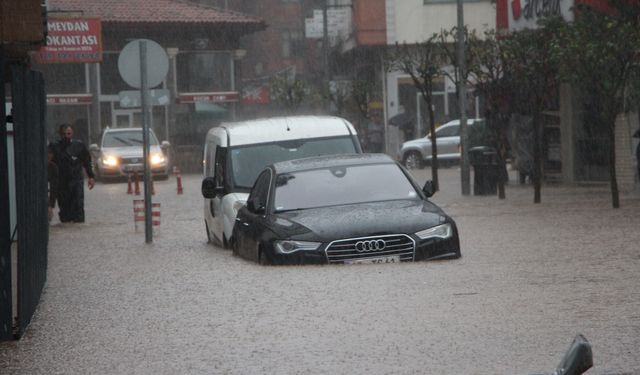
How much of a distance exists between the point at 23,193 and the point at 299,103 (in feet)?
196

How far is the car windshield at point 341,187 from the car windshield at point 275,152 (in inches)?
124

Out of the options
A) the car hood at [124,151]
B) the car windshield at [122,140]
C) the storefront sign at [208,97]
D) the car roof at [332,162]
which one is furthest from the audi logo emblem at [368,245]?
the storefront sign at [208,97]

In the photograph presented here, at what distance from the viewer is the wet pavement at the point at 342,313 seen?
9.12 m

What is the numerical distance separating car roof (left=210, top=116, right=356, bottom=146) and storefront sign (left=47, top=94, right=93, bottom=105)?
41602 mm

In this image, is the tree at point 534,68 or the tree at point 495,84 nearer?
the tree at point 534,68

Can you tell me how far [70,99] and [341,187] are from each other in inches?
1816

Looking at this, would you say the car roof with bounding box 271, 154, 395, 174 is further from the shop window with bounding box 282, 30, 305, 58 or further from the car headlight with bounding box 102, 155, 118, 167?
the shop window with bounding box 282, 30, 305, 58

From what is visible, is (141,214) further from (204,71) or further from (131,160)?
(204,71)

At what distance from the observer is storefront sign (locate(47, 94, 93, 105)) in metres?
61.1

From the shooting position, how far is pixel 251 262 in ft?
53.7

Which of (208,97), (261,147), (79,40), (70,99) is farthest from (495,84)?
(208,97)

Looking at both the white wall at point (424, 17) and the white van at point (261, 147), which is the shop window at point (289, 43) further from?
the white van at point (261, 147)

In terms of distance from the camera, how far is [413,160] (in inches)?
2073

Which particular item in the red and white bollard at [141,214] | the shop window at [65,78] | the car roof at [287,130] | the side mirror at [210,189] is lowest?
the red and white bollard at [141,214]
